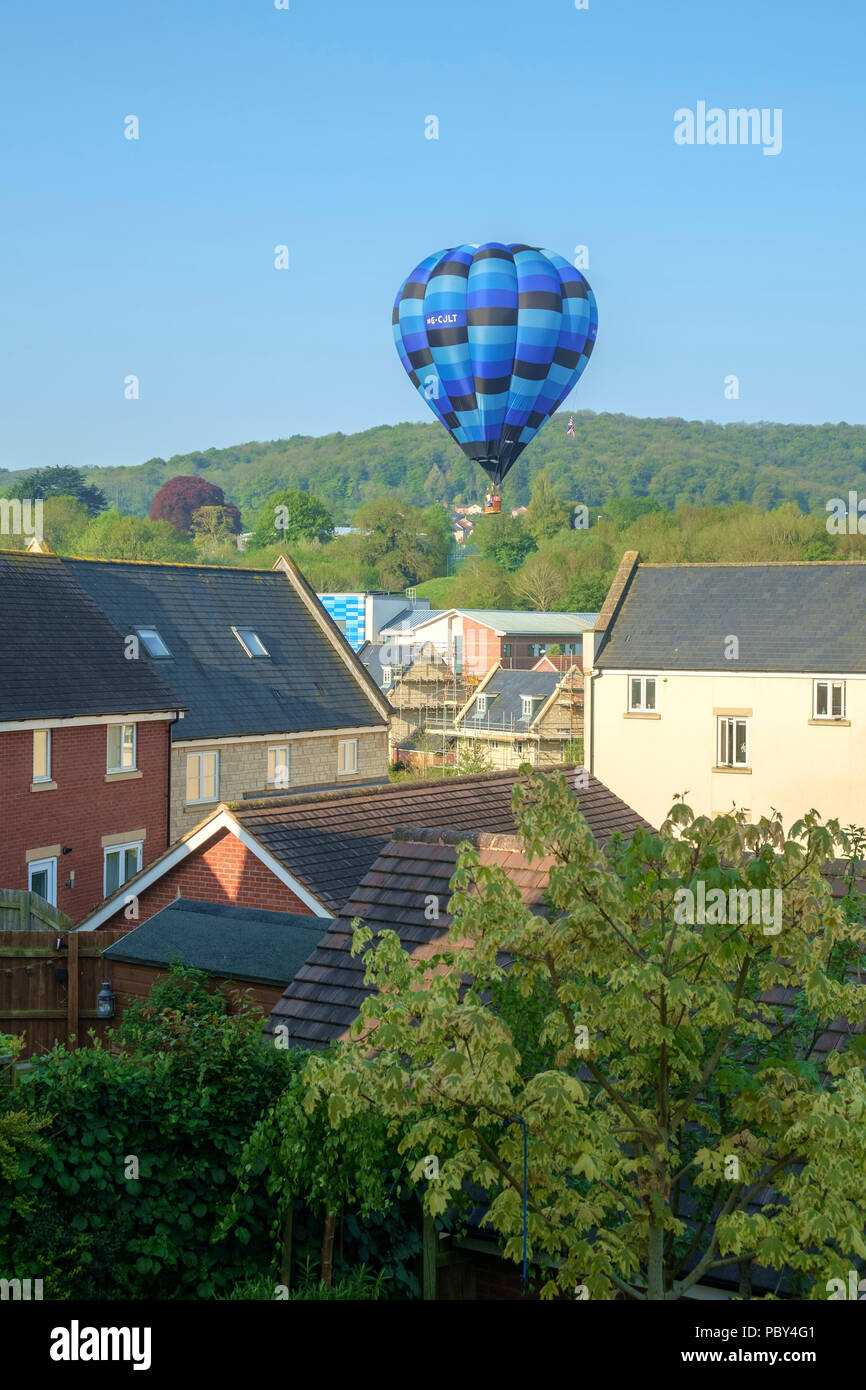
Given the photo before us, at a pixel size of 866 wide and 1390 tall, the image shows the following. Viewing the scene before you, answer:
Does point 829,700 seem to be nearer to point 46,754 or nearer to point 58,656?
point 58,656

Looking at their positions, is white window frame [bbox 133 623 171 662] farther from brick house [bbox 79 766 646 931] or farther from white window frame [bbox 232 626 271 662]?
brick house [bbox 79 766 646 931]

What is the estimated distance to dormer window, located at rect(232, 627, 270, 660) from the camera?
37.9m

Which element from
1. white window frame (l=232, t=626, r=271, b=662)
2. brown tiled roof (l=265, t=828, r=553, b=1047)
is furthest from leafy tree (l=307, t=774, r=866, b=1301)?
white window frame (l=232, t=626, r=271, b=662)

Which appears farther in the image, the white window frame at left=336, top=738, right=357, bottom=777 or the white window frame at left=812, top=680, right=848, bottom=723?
the white window frame at left=812, top=680, right=848, bottom=723

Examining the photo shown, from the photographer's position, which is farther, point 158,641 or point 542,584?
point 542,584

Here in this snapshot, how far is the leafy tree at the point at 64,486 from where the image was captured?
184500 millimetres

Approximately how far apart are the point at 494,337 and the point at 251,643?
16.8 m

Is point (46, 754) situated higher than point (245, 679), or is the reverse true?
point (245, 679)

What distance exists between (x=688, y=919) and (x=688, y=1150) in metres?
1.84

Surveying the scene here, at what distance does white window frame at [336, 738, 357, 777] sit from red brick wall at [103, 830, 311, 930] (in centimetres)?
1974

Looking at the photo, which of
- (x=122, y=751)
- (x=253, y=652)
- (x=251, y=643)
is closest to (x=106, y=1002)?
(x=122, y=751)

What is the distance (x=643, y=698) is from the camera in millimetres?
46656

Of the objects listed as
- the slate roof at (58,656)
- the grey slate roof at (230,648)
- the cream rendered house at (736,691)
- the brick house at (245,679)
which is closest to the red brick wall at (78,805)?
the slate roof at (58,656)
